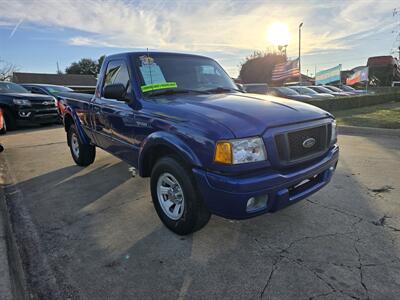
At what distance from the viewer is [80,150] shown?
586cm

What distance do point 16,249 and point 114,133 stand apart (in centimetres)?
182

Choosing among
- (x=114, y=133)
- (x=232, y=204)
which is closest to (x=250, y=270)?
(x=232, y=204)

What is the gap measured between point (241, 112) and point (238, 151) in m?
0.49

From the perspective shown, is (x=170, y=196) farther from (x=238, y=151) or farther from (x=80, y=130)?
(x=80, y=130)

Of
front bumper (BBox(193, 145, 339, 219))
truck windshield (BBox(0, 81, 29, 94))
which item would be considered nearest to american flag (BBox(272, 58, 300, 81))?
truck windshield (BBox(0, 81, 29, 94))

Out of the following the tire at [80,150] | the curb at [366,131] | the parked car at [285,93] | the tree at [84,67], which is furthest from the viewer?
the tree at [84,67]

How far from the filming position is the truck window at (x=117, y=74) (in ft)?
13.2

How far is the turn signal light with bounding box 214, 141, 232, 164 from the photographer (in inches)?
104

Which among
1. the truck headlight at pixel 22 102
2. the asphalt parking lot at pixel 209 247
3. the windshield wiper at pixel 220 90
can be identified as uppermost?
the windshield wiper at pixel 220 90

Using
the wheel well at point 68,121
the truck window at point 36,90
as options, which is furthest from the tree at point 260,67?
the wheel well at point 68,121

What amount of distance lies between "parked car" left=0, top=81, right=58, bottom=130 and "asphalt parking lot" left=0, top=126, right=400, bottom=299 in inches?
276

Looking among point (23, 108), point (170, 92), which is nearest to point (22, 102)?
point (23, 108)

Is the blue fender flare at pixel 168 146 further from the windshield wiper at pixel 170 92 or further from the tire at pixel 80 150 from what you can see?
the tire at pixel 80 150

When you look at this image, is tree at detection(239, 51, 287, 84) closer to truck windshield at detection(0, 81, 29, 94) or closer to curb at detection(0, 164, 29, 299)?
truck windshield at detection(0, 81, 29, 94)
